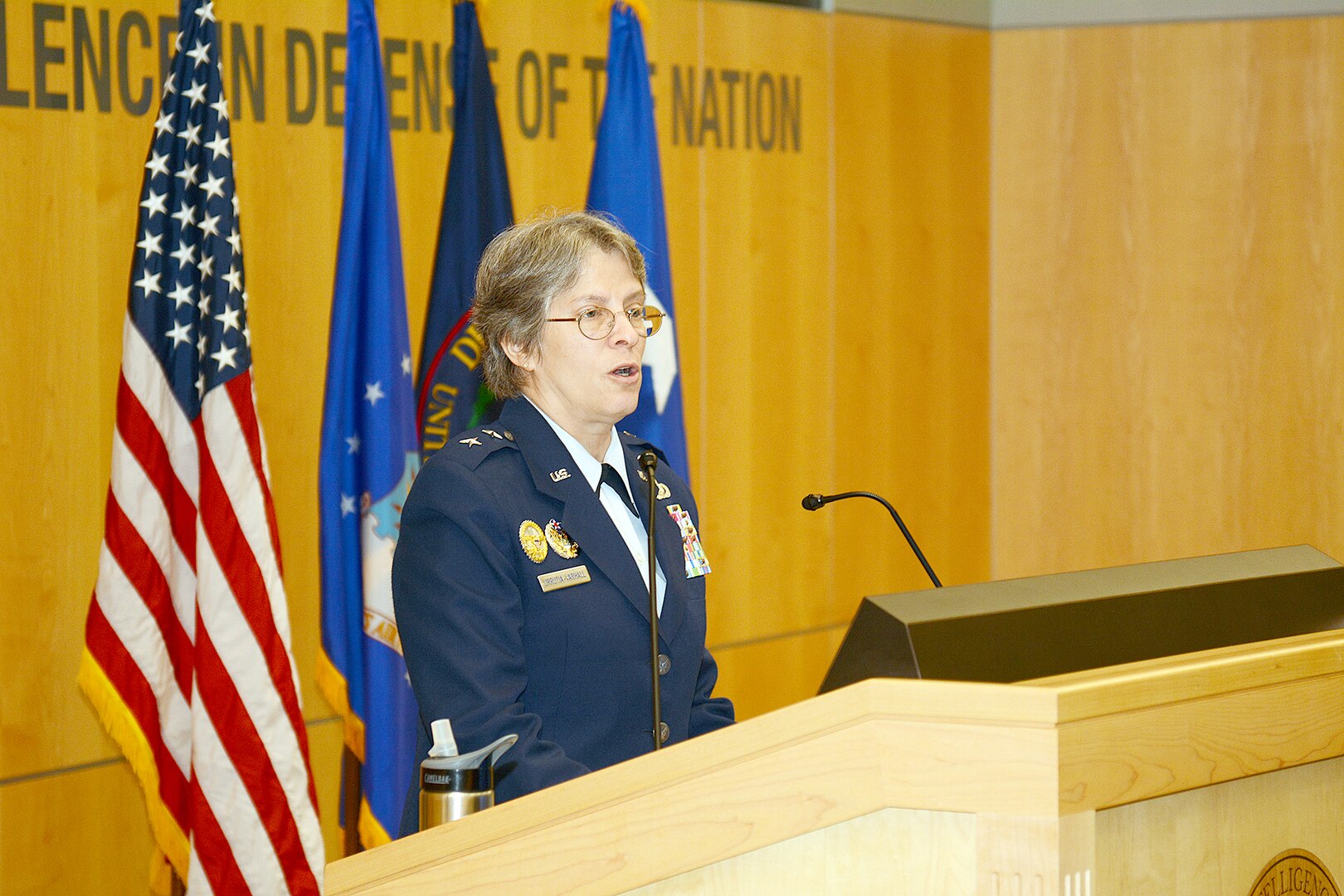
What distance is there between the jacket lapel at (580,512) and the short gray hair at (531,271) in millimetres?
122

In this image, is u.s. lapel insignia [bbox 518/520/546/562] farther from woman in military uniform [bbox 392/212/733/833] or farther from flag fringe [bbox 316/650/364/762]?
flag fringe [bbox 316/650/364/762]

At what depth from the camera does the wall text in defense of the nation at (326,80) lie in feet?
9.89

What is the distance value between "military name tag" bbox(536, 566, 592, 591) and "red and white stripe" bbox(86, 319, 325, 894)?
121cm

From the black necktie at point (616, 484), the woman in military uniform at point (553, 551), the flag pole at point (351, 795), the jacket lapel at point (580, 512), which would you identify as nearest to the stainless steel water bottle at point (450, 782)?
the woman in military uniform at point (553, 551)

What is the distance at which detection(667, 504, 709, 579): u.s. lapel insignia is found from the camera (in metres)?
2.15

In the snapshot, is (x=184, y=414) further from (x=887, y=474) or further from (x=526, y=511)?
(x=887, y=474)

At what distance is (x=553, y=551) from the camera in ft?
6.31

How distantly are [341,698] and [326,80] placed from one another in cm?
152

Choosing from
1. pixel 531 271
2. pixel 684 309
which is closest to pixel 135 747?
pixel 531 271

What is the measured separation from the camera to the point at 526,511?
193cm

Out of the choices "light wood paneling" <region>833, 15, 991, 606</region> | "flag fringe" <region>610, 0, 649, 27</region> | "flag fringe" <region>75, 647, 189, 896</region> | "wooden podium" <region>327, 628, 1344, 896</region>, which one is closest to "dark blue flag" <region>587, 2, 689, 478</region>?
"flag fringe" <region>610, 0, 649, 27</region>

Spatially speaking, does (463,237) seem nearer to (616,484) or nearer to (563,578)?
(616,484)

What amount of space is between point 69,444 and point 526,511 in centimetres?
161

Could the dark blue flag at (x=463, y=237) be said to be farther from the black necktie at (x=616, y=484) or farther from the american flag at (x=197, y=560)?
the black necktie at (x=616, y=484)
